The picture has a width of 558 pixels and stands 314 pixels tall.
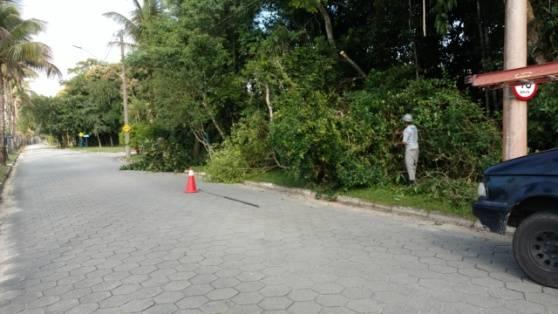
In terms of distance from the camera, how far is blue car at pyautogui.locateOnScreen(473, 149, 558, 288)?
3.68m

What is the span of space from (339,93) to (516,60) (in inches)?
316

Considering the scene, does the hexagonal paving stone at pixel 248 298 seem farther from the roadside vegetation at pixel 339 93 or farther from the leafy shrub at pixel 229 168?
the leafy shrub at pixel 229 168

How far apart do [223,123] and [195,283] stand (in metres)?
14.5

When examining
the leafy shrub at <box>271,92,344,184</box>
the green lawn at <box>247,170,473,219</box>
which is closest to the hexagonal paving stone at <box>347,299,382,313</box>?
the green lawn at <box>247,170,473,219</box>

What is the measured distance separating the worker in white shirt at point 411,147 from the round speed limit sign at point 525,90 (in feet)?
8.36

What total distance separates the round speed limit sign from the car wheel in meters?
2.49

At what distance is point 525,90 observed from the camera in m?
5.58

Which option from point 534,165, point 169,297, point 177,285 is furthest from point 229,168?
point 534,165

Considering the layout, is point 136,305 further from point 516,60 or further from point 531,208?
point 516,60

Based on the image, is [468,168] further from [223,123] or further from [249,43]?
[223,123]

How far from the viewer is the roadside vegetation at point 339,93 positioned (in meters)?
7.93

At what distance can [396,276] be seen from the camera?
4.15 metres

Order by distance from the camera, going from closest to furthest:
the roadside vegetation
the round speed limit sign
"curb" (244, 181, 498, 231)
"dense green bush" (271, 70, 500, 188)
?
the round speed limit sign → "curb" (244, 181, 498, 231) → the roadside vegetation → "dense green bush" (271, 70, 500, 188)

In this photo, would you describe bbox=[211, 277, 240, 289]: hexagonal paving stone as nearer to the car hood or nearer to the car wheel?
the car wheel
